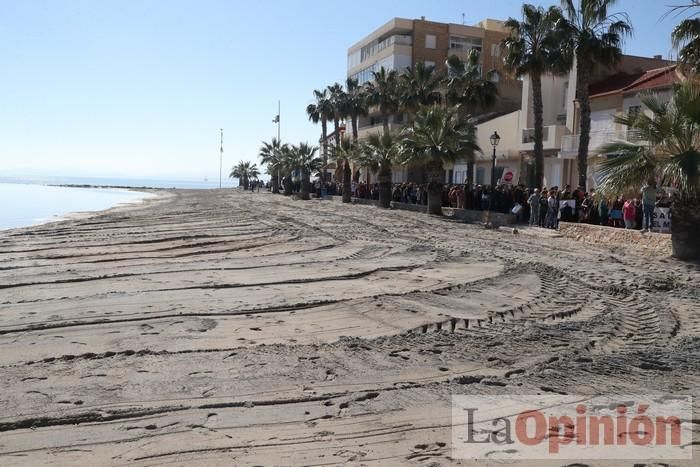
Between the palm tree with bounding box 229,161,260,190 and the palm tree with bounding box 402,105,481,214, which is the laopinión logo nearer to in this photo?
the palm tree with bounding box 402,105,481,214

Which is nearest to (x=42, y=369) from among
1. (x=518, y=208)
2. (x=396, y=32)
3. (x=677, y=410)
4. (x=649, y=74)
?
(x=677, y=410)

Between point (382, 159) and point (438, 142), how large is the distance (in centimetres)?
825

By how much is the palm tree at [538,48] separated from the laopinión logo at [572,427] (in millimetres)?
22451

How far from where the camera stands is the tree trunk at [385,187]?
36.4 m

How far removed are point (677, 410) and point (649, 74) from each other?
1054 inches

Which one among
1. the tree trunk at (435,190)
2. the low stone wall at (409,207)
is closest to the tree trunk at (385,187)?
the low stone wall at (409,207)

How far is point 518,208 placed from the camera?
2311cm

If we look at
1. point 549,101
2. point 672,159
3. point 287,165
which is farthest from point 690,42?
point 287,165

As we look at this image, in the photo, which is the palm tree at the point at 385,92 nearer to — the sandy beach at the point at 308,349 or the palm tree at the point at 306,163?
the palm tree at the point at 306,163

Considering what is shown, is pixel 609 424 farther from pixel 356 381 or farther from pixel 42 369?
pixel 42 369

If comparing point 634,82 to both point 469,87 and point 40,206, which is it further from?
point 40,206

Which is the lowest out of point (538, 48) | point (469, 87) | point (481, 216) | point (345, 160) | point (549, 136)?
point (481, 216)

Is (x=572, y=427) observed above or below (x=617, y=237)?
below

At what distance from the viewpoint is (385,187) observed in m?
36.6
